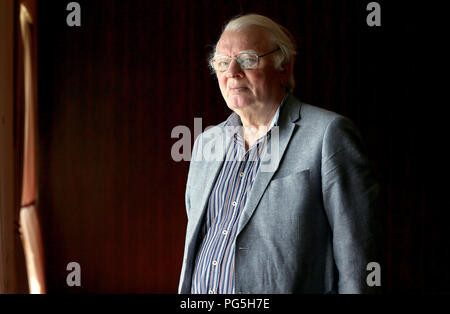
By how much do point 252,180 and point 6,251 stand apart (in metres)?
1.52

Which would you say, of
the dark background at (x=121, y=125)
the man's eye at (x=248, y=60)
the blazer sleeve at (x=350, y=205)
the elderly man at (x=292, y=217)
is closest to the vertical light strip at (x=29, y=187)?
the dark background at (x=121, y=125)

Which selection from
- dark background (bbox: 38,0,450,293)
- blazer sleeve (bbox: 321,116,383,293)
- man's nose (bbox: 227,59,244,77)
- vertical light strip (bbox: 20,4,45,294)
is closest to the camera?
blazer sleeve (bbox: 321,116,383,293)

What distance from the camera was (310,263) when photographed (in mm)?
1440

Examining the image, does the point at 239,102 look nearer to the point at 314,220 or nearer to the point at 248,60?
the point at 248,60

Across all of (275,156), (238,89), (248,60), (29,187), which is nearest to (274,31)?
(248,60)

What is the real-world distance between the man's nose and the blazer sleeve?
1.26 feet

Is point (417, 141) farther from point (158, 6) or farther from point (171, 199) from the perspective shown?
point (158, 6)

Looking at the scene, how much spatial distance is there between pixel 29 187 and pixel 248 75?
A: 2.08m

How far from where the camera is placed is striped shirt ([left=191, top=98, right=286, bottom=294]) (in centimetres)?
147

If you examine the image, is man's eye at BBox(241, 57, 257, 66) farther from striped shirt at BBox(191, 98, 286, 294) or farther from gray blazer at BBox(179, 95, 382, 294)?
gray blazer at BBox(179, 95, 382, 294)

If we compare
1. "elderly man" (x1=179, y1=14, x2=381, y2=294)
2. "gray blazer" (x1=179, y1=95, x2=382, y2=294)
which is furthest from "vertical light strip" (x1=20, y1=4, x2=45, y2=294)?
"gray blazer" (x1=179, y1=95, x2=382, y2=294)

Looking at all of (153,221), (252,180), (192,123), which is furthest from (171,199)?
(252,180)

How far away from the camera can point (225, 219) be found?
1.53 m

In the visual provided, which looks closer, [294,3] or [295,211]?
[295,211]
